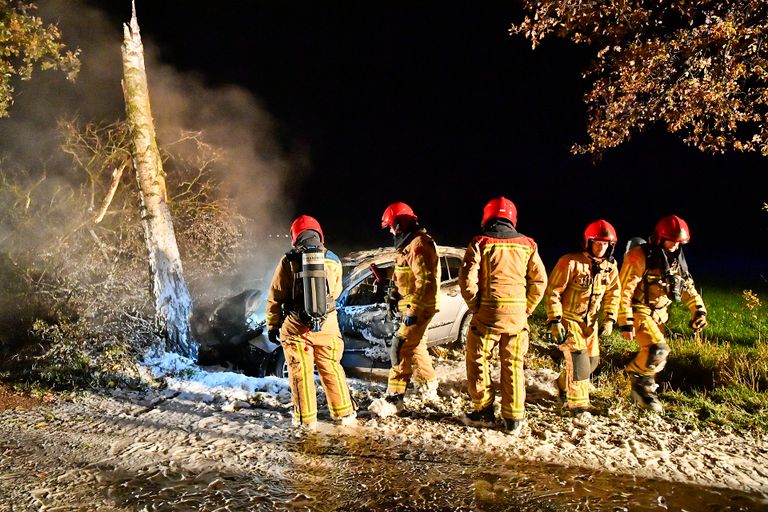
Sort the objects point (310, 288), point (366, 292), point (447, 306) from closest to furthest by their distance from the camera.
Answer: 1. point (310, 288)
2. point (366, 292)
3. point (447, 306)

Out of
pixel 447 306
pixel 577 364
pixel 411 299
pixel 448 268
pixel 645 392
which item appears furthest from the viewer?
pixel 448 268

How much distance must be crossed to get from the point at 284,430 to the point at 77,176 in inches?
285

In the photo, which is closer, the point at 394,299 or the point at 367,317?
the point at 394,299

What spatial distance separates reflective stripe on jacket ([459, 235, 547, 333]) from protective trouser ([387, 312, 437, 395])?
675 mm

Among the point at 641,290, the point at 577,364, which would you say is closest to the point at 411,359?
the point at 577,364

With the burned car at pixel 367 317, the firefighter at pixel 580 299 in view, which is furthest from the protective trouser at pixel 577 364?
the burned car at pixel 367 317

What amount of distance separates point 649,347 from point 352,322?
313 centimetres

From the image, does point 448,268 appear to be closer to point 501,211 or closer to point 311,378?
point 501,211

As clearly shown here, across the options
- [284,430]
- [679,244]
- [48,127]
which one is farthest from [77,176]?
[679,244]

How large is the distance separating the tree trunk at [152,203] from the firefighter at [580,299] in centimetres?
488

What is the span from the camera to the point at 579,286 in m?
4.90

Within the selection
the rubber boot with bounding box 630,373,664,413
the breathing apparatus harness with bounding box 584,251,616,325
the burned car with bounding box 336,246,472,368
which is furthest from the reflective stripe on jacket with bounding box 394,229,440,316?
the rubber boot with bounding box 630,373,664,413

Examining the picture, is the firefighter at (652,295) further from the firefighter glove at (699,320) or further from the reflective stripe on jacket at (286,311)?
the reflective stripe on jacket at (286,311)

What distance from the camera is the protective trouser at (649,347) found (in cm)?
488
